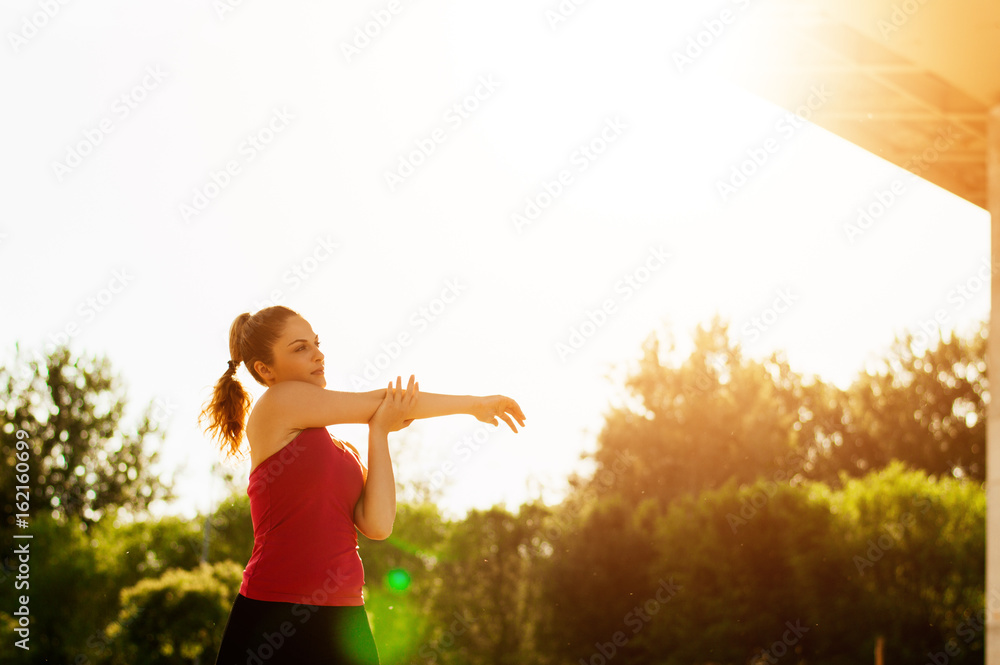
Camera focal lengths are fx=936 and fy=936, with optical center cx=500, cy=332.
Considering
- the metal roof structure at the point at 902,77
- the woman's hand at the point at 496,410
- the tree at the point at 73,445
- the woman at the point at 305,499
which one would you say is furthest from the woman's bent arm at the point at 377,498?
the tree at the point at 73,445

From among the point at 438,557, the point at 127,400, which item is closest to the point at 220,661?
the point at 438,557

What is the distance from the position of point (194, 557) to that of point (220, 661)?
22878mm

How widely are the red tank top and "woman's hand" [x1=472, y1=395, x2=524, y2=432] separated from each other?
0.54 meters

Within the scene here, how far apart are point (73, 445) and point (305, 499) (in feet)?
115

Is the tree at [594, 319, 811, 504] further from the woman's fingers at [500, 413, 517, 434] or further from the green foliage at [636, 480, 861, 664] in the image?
the woman's fingers at [500, 413, 517, 434]

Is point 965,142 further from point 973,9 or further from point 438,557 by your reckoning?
point 438,557

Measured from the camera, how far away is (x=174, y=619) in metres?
14.1

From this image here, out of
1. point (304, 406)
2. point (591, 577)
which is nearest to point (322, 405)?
point (304, 406)

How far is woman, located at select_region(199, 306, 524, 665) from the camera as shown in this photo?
9.09 feet

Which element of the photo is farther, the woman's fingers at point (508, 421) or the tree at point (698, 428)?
the tree at point (698, 428)

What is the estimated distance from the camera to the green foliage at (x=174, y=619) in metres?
14.1

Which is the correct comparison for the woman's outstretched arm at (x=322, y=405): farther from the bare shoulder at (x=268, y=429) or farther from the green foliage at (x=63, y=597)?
the green foliage at (x=63, y=597)

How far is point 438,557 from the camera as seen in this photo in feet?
70.5

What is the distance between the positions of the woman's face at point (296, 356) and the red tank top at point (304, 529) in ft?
0.76
